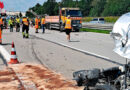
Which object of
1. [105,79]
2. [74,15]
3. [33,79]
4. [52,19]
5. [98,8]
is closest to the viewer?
[105,79]

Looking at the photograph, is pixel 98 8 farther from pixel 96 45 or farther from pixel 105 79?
pixel 105 79

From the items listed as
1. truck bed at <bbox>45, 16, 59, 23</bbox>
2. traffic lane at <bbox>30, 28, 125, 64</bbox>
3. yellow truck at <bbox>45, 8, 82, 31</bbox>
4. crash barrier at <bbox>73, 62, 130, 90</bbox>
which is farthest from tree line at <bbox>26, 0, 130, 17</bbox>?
crash barrier at <bbox>73, 62, 130, 90</bbox>

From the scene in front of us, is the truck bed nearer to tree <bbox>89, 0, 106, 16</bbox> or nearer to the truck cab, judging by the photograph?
the truck cab

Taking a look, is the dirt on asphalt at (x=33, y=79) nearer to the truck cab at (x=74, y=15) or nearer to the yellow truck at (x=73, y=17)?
the yellow truck at (x=73, y=17)

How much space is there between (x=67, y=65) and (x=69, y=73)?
1.35 m

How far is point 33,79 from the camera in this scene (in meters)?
7.00

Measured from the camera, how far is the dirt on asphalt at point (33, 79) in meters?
6.22

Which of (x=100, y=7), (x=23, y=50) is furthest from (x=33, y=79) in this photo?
(x=100, y=7)

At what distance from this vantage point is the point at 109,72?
4.55 metres

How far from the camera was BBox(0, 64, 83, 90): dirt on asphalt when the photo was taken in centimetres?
622

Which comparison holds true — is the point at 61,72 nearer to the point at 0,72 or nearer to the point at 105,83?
the point at 0,72

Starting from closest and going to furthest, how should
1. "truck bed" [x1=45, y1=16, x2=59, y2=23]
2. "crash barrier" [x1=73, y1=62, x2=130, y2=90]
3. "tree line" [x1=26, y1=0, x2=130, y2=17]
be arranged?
1. "crash barrier" [x1=73, y1=62, x2=130, y2=90]
2. "truck bed" [x1=45, y1=16, x2=59, y2=23]
3. "tree line" [x1=26, y1=0, x2=130, y2=17]

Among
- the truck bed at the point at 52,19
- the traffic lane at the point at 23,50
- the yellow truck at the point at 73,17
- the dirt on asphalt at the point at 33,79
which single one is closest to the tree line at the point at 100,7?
the truck bed at the point at 52,19

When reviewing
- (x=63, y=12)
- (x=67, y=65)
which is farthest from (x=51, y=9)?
(x=67, y=65)
